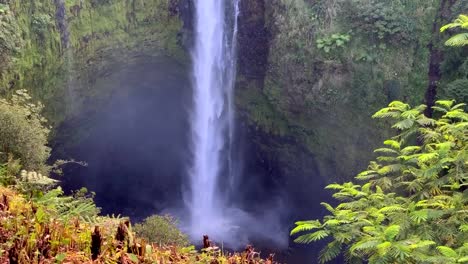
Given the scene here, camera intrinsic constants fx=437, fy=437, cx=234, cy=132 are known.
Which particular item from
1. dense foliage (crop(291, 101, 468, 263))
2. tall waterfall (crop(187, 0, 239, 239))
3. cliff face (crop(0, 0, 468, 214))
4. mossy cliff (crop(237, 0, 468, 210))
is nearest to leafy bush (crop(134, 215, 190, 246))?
dense foliage (crop(291, 101, 468, 263))

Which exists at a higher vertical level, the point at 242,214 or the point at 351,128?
the point at 351,128

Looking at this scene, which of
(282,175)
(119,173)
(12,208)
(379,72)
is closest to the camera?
(12,208)

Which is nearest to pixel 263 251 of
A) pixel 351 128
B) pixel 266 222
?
pixel 266 222

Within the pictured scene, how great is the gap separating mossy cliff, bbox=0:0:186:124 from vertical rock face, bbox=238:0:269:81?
10.3ft

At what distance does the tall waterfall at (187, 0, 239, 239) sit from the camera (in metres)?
19.9

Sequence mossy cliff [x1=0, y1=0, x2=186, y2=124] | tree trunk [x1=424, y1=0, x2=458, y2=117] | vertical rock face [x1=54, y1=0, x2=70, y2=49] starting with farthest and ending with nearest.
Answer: vertical rock face [x1=54, y1=0, x2=70, y2=49] → tree trunk [x1=424, y1=0, x2=458, y2=117] → mossy cliff [x1=0, y1=0, x2=186, y2=124]

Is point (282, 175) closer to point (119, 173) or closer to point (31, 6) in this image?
point (119, 173)

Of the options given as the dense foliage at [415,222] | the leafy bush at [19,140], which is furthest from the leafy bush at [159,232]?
the dense foliage at [415,222]

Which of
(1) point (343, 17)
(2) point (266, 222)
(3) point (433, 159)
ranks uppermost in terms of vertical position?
(1) point (343, 17)

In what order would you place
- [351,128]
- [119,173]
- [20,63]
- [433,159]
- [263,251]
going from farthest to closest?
[119,173] < [263,251] < [351,128] < [20,63] < [433,159]

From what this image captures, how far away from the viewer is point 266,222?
20562 mm

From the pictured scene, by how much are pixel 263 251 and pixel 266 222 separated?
→ 8.02ft

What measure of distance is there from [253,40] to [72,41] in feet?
24.9

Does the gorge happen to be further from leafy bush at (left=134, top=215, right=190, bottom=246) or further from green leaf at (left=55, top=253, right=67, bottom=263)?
green leaf at (left=55, top=253, right=67, bottom=263)
